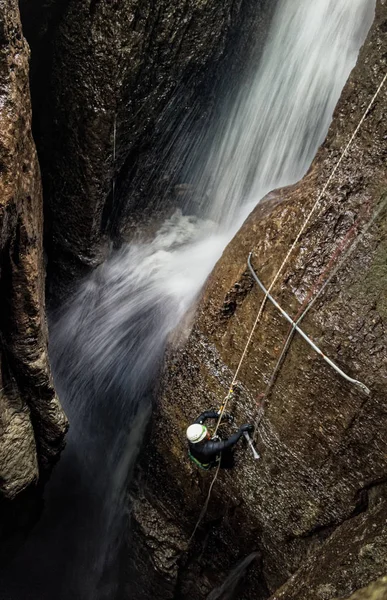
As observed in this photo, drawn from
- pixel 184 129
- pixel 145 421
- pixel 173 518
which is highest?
pixel 184 129

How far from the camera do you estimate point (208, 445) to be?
14.9ft

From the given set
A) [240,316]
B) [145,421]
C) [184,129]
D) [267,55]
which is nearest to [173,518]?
[145,421]

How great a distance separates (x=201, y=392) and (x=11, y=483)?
216 cm

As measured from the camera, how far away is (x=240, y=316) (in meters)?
4.67

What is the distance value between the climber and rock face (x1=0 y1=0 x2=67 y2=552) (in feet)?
5.06

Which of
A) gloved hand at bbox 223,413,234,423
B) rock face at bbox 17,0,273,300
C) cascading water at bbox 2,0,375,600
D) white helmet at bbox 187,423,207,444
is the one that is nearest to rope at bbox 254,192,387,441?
gloved hand at bbox 223,413,234,423

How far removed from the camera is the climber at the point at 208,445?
14.8ft

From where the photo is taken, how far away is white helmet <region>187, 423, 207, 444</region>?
4.48 metres

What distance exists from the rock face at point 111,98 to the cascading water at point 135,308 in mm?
543

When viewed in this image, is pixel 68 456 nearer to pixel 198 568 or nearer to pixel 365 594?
pixel 198 568

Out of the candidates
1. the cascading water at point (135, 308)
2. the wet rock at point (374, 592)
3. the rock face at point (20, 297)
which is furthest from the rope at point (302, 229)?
the wet rock at point (374, 592)

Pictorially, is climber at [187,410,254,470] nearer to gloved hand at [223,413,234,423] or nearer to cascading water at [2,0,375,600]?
gloved hand at [223,413,234,423]

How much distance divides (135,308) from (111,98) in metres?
2.55

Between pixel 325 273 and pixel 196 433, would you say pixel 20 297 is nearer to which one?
pixel 196 433
